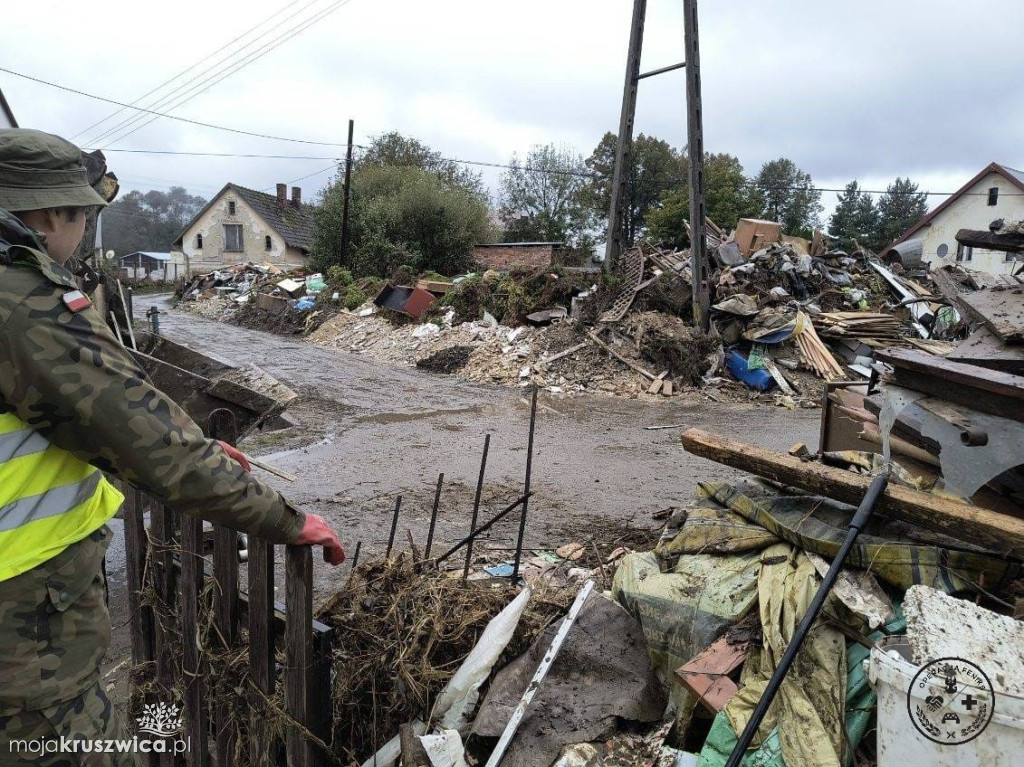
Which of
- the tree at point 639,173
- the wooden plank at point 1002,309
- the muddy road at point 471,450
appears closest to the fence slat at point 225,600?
the muddy road at point 471,450

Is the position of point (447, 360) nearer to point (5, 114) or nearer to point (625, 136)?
point (625, 136)

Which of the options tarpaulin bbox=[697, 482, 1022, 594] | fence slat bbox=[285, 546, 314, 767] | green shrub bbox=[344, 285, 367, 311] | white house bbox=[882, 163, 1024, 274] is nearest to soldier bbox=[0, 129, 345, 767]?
fence slat bbox=[285, 546, 314, 767]

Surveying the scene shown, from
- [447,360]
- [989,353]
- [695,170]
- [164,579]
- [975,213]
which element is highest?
[975,213]

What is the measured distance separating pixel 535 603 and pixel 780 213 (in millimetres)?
55968

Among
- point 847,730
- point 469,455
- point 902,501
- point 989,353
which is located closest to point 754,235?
point 469,455

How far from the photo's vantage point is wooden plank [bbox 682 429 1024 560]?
2279 mm

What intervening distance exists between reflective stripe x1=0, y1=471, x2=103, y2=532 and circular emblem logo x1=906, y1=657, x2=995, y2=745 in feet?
6.66

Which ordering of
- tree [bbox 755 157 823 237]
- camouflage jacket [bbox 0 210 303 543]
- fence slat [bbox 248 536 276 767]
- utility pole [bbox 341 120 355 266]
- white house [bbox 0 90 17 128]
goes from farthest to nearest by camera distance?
tree [bbox 755 157 823 237] → utility pole [bbox 341 120 355 266] → white house [bbox 0 90 17 128] → fence slat [bbox 248 536 276 767] → camouflage jacket [bbox 0 210 303 543]

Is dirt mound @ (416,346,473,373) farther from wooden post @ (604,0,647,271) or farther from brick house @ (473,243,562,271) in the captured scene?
brick house @ (473,243,562,271)

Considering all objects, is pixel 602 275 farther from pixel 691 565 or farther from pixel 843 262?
pixel 691 565

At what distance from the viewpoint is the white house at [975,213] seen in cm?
3112

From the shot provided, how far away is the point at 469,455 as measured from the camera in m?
7.54

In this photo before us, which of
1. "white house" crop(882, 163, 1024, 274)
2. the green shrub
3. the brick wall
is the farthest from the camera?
"white house" crop(882, 163, 1024, 274)

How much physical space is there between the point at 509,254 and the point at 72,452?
27341 mm
